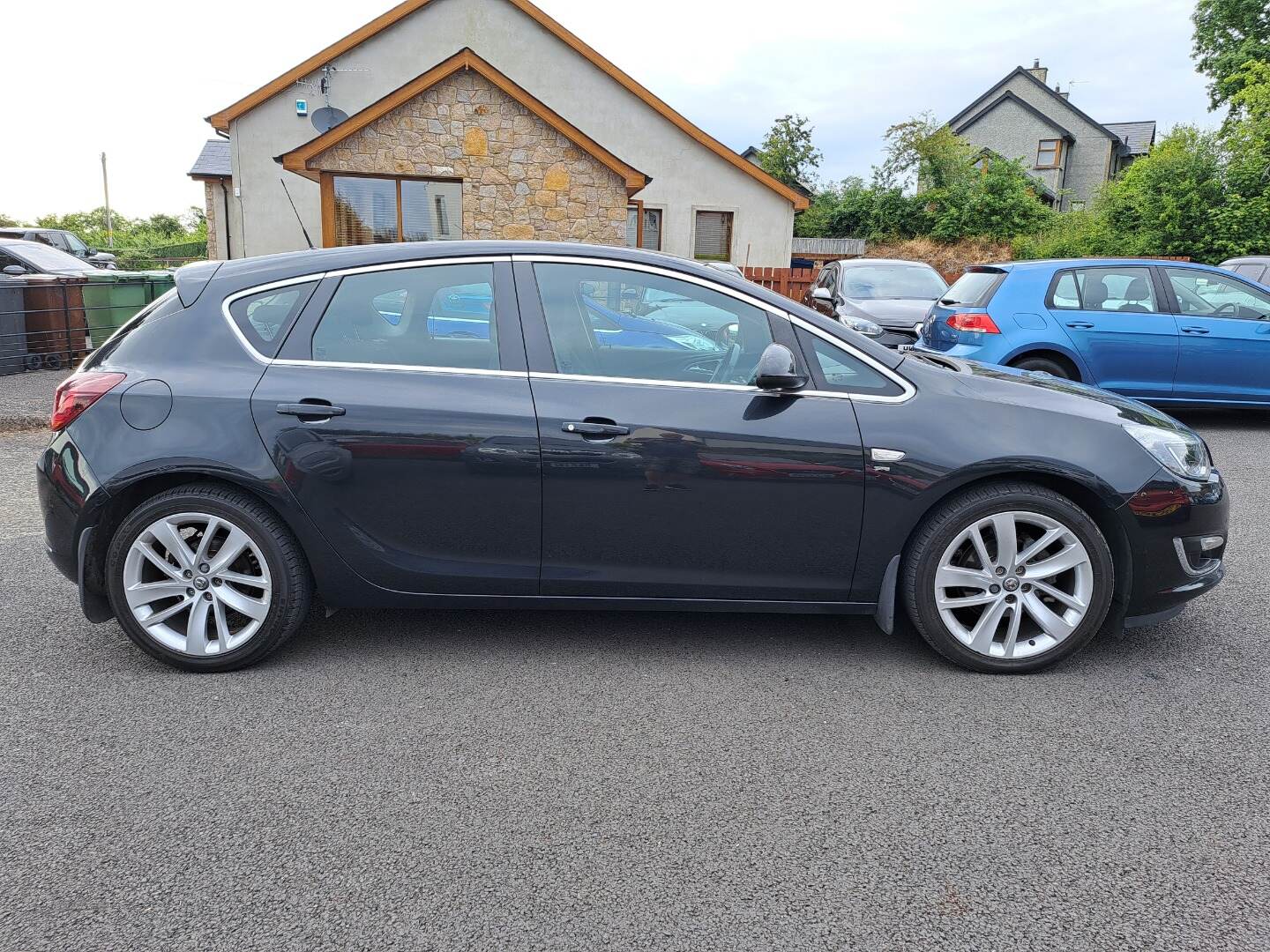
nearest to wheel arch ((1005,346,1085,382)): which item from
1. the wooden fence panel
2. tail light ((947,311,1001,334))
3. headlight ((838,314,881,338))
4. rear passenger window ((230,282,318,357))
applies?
tail light ((947,311,1001,334))

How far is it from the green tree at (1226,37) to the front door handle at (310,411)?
145 feet

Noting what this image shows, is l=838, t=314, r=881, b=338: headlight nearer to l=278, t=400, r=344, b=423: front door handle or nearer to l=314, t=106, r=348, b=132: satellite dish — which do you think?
l=278, t=400, r=344, b=423: front door handle

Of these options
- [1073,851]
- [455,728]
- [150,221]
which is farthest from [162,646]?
[150,221]

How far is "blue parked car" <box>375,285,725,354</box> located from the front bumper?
1.72m

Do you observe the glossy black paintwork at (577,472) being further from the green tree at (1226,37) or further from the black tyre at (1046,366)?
the green tree at (1226,37)

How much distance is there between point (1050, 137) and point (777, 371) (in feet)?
164

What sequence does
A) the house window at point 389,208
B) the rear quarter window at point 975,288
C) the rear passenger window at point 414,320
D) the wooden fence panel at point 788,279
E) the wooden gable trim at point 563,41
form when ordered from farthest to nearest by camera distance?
the wooden fence panel at point 788,279
the wooden gable trim at point 563,41
the house window at point 389,208
the rear quarter window at point 975,288
the rear passenger window at point 414,320

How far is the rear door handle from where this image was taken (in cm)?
353

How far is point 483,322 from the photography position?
12.2 ft

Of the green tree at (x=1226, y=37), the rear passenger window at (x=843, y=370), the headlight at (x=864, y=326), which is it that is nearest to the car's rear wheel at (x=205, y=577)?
the rear passenger window at (x=843, y=370)

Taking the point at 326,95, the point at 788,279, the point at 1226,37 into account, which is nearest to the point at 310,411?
the point at 788,279

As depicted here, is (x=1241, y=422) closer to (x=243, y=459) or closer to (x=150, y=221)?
(x=243, y=459)

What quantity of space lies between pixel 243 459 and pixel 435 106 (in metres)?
12.7

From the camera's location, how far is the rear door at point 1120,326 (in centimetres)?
867
